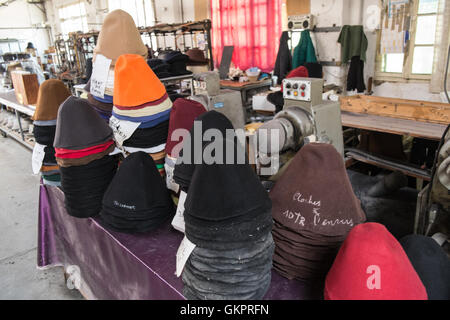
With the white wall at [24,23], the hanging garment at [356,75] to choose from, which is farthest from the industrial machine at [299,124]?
the white wall at [24,23]

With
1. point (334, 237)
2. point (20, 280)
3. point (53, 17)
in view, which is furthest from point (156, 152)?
point (53, 17)

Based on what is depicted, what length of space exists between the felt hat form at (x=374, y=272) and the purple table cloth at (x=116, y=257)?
29cm

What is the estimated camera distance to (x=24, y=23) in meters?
15.1

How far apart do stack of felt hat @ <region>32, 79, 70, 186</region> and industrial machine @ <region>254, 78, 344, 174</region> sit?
1.10 m

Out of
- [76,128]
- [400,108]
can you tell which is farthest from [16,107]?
[400,108]

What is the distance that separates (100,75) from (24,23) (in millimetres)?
16668

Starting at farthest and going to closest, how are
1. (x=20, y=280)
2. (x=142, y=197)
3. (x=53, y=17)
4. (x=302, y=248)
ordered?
(x=53, y=17), (x=20, y=280), (x=142, y=197), (x=302, y=248)

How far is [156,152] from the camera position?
1520mm

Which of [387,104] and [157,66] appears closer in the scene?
[387,104]

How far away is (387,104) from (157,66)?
2355mm

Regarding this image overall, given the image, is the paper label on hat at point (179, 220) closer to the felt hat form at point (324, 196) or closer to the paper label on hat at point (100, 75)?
the felt hat form at point (324, 196)

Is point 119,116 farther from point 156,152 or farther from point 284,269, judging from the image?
point 284,269

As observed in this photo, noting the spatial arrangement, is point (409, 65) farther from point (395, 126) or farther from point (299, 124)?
point (299, 124)

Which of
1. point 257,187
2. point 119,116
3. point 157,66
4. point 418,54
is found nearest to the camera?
point 257,187
